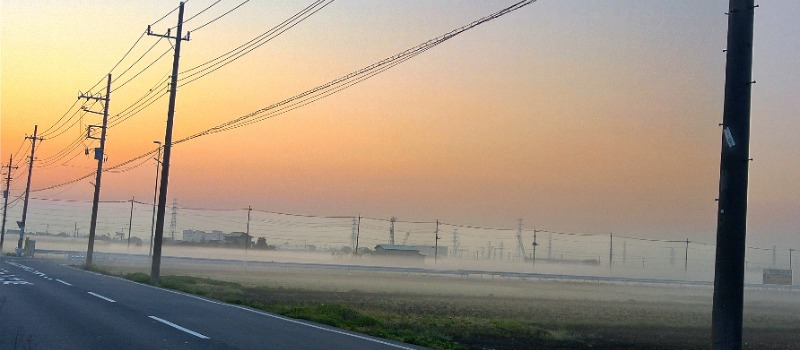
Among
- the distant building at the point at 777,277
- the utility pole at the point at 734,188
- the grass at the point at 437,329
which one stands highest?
the utility pole at the point at 734,188

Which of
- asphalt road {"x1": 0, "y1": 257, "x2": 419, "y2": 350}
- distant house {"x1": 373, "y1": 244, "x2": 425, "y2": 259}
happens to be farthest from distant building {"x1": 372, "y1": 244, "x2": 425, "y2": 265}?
asphalt road {"x1": 0, "y1": 257, "x2": 419, "y2": 350}

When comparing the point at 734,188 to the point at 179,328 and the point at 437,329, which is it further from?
the point at 437,329

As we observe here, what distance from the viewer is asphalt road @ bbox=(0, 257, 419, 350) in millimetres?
13109

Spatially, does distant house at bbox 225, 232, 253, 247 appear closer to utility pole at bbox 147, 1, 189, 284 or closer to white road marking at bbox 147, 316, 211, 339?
utility pole at bbox 147, 1, 189, 284

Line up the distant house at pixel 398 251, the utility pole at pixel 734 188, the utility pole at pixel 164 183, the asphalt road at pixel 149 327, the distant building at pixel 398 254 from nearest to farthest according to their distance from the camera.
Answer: the utility pole at pixel 734 188, the asphalt road at pixel 149 327, the utility pole at pixel 164 183, the distant building at pixel 398 254, the distant house at pixel 398 251

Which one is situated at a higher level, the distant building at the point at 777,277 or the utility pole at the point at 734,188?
the utility pole at the point at 734,188

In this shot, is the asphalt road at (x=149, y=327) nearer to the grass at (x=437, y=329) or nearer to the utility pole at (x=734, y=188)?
the grass at (x=437, y=329)

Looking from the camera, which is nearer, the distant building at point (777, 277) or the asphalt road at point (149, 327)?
the asphalt road at point (149, 327)

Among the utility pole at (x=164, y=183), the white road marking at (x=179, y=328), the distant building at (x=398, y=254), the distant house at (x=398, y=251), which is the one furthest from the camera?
the distant house at (x=398, y=251)

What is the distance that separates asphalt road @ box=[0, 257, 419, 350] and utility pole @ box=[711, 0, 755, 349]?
21.7 feet

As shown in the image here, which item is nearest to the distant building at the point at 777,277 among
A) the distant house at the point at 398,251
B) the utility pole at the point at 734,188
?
the distant house at the point at 398,251

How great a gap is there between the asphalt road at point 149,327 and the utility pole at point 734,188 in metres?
6.62

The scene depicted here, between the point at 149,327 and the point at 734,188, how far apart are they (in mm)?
12069

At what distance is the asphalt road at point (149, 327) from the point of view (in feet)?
43.0
